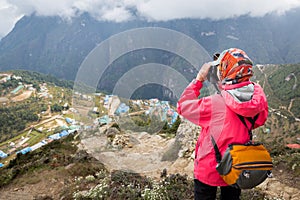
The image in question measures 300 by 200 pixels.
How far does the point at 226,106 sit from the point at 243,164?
58 centimetres

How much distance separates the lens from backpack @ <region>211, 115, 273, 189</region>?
91.1 inches

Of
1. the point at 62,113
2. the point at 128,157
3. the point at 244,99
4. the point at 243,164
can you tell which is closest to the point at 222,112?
the point at 244,99

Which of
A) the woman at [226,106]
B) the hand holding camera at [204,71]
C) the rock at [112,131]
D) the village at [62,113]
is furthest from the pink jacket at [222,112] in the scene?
the rock at [112,131]

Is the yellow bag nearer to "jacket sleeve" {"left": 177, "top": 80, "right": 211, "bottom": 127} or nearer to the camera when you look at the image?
"jacket sleeve" {"left": 177, "top": 80, "right": 211, "bottom": 127}

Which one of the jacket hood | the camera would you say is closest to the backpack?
the jacket hood

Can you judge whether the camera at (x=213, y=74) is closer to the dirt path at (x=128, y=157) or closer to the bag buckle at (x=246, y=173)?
the bag buckle at (x=246, y=173)

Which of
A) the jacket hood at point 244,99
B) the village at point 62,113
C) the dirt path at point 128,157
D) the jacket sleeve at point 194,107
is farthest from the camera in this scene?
the village at point 62,113

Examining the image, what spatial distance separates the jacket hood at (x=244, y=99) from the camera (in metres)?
2.22

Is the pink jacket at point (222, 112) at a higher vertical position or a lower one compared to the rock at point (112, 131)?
higher

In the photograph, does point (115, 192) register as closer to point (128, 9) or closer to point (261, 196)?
point (261, 196)

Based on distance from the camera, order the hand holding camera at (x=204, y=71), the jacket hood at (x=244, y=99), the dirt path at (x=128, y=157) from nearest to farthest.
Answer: the jacket hood at (x=244, y=99) → the hand holding camera at (x=204, y=71) → the dirt path at (x=128, y=157)

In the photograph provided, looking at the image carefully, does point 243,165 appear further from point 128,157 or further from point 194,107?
point 128,157

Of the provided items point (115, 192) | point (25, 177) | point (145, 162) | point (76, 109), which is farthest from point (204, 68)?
point (25, 177)

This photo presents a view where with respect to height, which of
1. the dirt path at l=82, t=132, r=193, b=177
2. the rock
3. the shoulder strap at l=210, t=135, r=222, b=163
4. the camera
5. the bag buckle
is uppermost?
the camera
